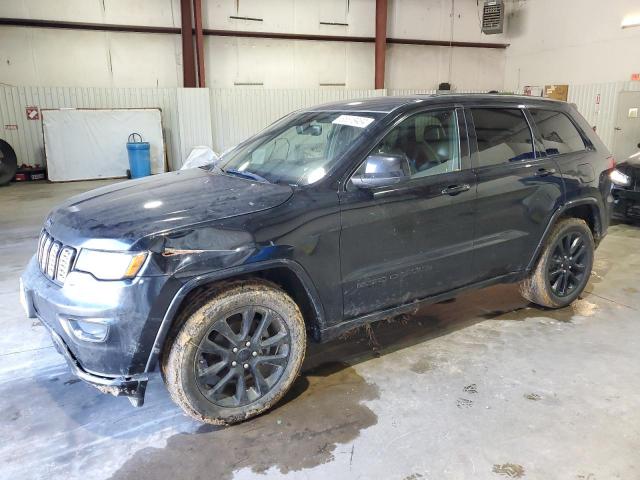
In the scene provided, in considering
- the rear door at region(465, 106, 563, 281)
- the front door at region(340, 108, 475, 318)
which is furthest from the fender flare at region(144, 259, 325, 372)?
the rear door at region(465, 106, 563, 281)

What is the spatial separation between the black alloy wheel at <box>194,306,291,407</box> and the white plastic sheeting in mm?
10695

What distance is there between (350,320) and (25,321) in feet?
8.63

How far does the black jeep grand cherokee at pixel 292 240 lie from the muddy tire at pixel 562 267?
4 cm

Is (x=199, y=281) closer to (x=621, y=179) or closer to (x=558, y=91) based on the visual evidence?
(x=621, y=179)

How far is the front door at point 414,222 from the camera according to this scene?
2744 millimetres

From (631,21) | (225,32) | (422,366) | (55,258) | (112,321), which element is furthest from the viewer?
(225,32)

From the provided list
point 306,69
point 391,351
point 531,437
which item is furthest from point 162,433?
point 306,69

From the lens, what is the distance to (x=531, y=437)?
245 cm

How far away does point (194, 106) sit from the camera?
40.9 feet

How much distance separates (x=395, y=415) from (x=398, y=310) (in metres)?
0.63

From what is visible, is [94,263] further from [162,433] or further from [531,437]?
[531,437]

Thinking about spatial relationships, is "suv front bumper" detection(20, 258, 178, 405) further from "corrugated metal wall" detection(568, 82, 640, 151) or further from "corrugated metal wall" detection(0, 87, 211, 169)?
"corrugated metal wall" detection(568, 82, 640, 151)

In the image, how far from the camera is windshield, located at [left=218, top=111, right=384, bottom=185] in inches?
112

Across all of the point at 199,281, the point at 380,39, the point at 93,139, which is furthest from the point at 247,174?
the point at 380,39
